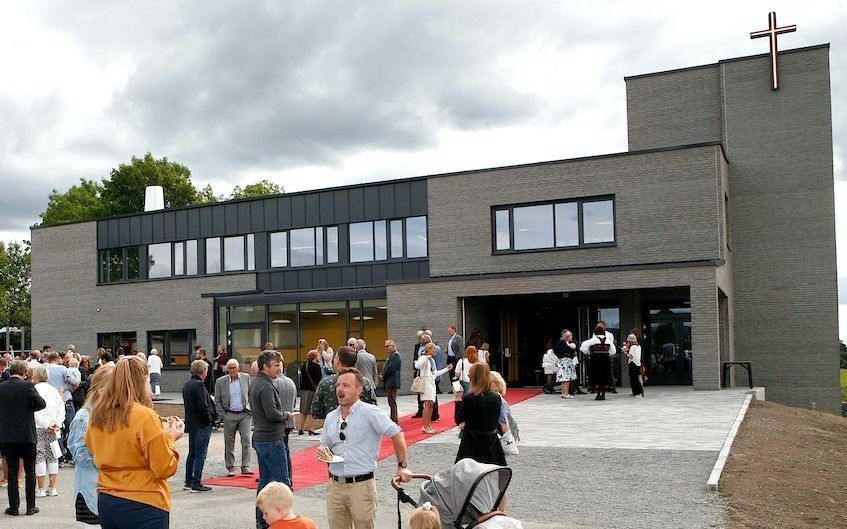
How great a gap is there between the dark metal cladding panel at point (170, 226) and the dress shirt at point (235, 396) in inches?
875

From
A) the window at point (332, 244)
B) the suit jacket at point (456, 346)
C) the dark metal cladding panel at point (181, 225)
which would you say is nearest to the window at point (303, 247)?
the window at point (332, 244)

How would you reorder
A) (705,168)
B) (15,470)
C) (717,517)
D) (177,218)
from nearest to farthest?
(717,517) < (15,470) < (705,168) < (177,218)

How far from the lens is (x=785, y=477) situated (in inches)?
471

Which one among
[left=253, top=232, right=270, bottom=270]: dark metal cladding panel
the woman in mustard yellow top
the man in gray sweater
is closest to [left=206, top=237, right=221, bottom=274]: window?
[left=253, top=232, right=270, bottom=270]: dark metal cladding panel

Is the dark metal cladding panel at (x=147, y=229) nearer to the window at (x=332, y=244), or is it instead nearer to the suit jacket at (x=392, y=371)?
the window at (x=332, y=244)

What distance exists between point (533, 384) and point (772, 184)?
10074 millimetres

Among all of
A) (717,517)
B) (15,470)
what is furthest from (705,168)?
(15,470)

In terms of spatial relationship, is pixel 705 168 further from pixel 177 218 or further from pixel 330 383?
pixel 177 218

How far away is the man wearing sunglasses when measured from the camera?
682 centimetres

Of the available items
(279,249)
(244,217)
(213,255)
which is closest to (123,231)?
(213,255)

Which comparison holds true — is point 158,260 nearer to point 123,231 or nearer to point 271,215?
point 123,231

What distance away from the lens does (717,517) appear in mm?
9859

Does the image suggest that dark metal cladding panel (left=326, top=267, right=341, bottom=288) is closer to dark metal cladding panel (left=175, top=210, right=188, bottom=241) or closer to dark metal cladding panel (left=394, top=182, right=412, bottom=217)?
dark metal cladding panel (left=394, top=182, right=412, bottom=217)

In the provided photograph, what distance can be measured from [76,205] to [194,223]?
32.4 meters
